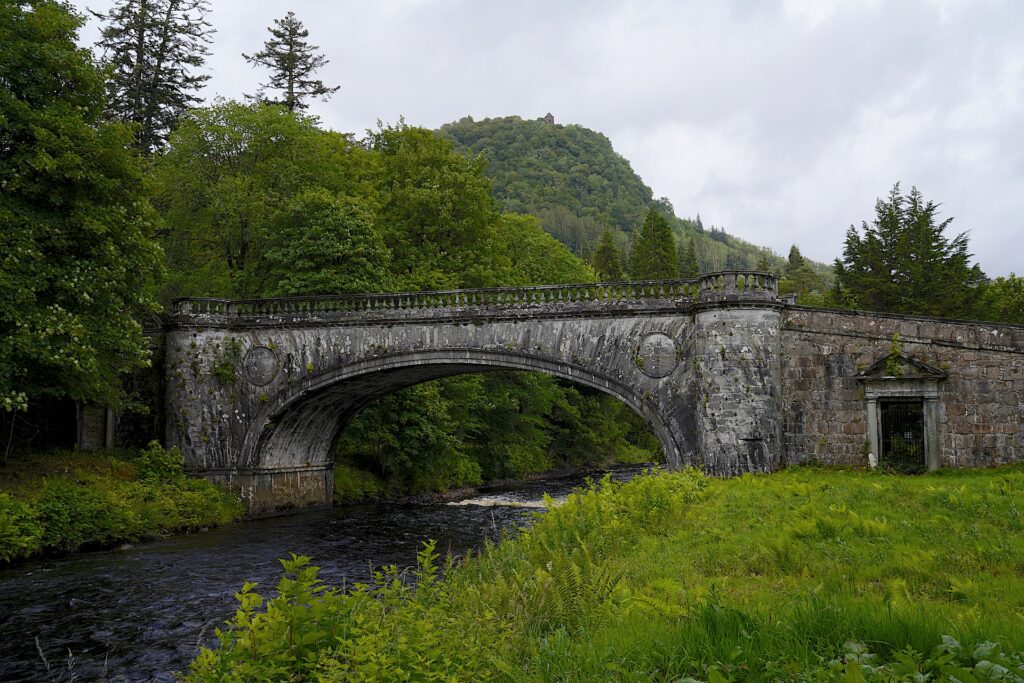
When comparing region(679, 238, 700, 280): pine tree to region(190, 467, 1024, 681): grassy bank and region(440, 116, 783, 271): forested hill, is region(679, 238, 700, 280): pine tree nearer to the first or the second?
region(440, 116, 783, 271): forested hill

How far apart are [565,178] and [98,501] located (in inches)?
4169

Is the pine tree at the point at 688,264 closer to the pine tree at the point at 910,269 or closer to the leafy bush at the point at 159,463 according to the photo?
the pine tree at the point at 910,269

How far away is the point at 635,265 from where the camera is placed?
2603 inches

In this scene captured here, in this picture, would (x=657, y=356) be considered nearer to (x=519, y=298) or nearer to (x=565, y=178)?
(x=519, y=298)

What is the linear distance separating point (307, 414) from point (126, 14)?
22.9m

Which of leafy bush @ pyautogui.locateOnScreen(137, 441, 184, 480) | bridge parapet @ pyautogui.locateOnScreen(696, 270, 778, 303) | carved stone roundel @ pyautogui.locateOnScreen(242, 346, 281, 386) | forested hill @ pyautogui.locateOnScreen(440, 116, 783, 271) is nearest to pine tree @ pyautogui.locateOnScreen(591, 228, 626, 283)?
forested hill @ pyautogui.locateOnScreen(440, 116, 783, 271)

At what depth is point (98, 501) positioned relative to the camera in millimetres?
19203

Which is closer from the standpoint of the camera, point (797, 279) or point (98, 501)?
point (98, 501)

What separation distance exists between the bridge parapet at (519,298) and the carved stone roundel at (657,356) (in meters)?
1.14

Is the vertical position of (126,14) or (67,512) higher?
(126,14)

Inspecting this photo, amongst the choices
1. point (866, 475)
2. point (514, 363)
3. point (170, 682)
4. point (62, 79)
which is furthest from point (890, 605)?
point (62, 79)

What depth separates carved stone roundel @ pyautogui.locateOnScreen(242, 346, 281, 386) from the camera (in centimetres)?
Result: 2525

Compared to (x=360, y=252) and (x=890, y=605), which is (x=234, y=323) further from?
(x=890, y=605)

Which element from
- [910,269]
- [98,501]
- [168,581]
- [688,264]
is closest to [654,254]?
[688,264]
